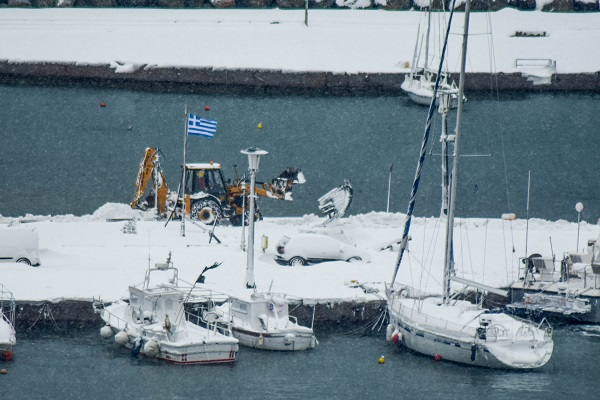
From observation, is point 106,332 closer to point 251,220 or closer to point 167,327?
point 167,327

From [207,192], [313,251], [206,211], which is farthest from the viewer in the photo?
[207,192]

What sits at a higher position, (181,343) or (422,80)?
(422,80)

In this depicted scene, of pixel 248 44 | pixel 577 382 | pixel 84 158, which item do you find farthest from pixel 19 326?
pixel 248 44

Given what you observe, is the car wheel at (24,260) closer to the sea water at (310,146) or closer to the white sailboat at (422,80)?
the sea water at (310,146)

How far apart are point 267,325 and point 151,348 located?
285 centimetres

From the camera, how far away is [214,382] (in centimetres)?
3022

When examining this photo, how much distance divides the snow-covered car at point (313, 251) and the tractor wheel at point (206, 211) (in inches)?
177

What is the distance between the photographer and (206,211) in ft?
140

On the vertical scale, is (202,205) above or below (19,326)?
above

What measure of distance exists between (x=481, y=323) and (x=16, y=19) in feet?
157

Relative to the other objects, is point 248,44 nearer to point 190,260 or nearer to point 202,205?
point 202,205

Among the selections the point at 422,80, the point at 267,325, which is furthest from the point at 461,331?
the point at 422,80

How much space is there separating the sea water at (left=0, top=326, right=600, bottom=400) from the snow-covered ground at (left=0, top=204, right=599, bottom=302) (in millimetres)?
2306

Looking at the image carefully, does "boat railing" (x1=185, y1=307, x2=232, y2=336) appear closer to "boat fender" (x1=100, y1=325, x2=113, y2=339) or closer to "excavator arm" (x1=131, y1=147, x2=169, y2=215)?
"boat fender" (x1=100, y1=325, x2=113, y2=339)
